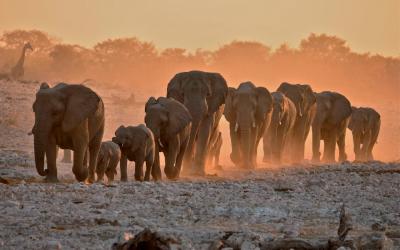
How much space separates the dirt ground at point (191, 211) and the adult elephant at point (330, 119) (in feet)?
59.5

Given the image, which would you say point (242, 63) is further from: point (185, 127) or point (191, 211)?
point (191, 211)

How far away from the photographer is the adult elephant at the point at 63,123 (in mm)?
17859

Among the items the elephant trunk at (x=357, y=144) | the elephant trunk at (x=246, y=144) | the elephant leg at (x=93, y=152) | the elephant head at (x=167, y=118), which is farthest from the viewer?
the elephant trunk at (x=357, y=144)

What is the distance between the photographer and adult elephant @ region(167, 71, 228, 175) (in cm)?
2427

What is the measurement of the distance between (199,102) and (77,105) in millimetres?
6268

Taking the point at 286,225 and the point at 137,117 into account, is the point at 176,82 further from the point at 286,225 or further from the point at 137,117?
the point at 137,117

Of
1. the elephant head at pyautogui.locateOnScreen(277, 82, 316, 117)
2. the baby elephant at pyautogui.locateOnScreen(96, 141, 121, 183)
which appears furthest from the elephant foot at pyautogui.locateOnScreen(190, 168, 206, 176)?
the elephant head at pyautogui.locateOnScreen(277, 82, 316, 117)

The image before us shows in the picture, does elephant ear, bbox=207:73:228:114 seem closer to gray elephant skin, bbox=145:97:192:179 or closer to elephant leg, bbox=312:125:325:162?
gray elephant skin, bbox=145:97:192:179

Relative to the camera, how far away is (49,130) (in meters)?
18.0

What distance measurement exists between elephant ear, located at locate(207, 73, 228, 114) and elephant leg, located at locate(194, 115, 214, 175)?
29cm

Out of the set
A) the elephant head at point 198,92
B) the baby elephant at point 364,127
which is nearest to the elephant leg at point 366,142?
the baby elephant at point 364,127

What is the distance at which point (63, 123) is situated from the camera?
59.8 feet

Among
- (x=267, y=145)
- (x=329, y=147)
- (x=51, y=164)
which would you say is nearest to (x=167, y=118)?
(x=51, y=164)

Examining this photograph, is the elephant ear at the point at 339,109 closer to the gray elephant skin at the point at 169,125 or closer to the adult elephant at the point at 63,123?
the gray elephant skin at the point at 169,125
